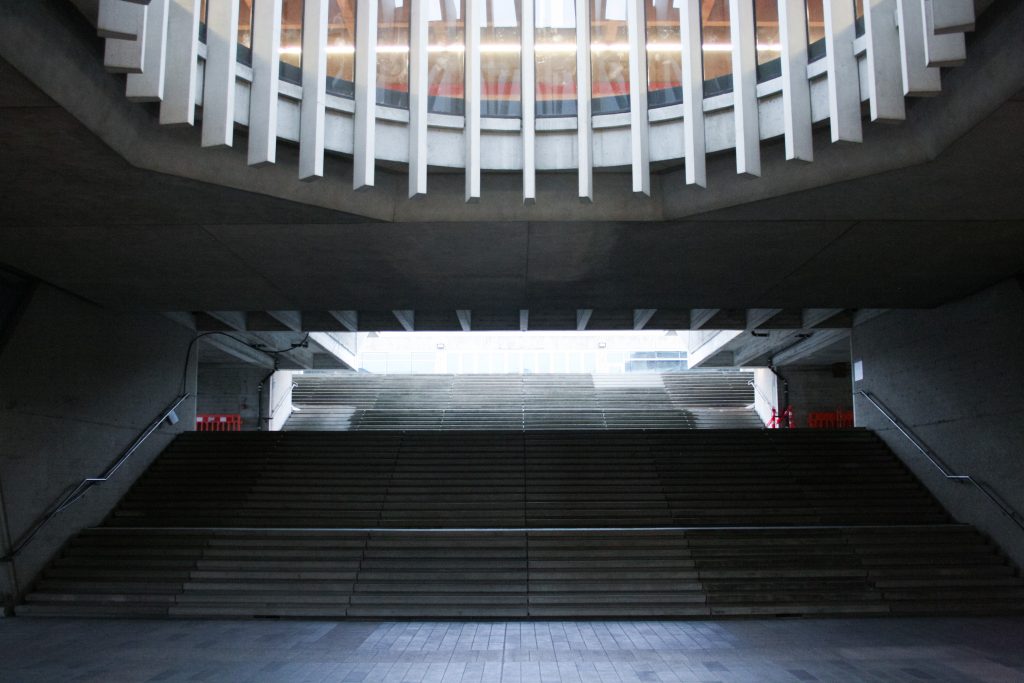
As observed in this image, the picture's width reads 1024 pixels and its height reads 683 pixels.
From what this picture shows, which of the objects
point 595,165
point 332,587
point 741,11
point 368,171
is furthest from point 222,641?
point 741,11

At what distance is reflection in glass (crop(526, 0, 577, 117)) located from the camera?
8.80m

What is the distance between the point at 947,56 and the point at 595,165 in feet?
11.5

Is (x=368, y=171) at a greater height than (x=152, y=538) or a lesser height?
greater

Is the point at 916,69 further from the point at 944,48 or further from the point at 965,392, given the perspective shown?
the point at 965,392

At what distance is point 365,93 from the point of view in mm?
8195

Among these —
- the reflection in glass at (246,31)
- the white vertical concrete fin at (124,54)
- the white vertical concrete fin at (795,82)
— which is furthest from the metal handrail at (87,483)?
the white vertical concrete fin at (795,82)

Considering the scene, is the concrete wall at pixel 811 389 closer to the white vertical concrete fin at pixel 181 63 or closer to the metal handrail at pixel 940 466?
the metal handrail at pixel 940 466

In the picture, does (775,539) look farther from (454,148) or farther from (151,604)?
(151,604)

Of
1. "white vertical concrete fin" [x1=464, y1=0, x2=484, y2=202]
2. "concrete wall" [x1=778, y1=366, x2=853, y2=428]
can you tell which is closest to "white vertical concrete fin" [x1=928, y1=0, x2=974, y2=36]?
"white vertical concrete fin" [x1=464, y1=0, x2=484, y2=202]

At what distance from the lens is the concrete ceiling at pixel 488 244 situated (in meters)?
7.52

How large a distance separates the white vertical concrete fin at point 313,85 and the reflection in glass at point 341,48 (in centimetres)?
34

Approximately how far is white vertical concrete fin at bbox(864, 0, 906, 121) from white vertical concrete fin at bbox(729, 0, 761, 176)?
1112 mm

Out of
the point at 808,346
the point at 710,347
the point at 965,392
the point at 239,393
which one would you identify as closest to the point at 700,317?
the point at 808,346

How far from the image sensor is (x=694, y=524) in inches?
512
